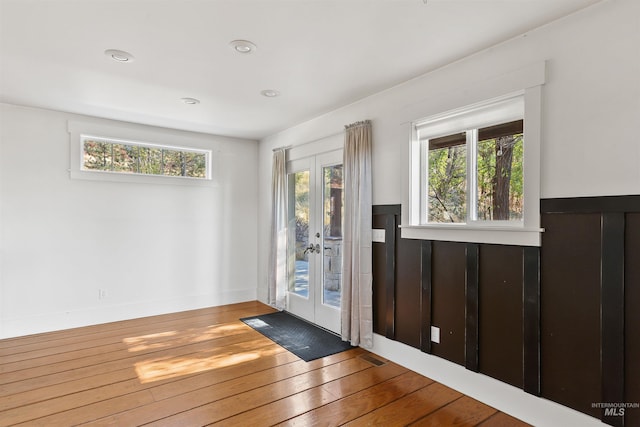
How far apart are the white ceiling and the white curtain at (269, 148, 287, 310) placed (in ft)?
4.10

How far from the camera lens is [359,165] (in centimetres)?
363

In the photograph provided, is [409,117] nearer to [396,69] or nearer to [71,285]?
[396,69]

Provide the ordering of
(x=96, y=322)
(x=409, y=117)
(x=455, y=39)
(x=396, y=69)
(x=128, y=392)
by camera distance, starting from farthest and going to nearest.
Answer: (x=96, y=322) < (x=409, y=117) < (x=396, y=69) < (x=128, y=392) < (x=455, y=39)

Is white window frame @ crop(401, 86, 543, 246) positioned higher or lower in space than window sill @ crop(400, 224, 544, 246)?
higher

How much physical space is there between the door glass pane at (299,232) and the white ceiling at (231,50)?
1256 millimetres

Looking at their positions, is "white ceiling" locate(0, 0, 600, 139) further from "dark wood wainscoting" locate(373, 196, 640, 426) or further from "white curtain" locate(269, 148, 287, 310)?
"dark wood wainscoting" locate(373, 196, 640, 426)

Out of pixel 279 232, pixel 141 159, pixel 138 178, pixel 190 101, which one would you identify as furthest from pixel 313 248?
pixel 141 159

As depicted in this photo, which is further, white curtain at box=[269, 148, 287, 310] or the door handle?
white curtain at box=[269, 148, 287, 310]

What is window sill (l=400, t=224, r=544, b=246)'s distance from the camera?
7.75 feet

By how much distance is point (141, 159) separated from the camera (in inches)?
191

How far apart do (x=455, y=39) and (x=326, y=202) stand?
7.70ft

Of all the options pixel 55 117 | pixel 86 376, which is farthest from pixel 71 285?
pixel 55 117

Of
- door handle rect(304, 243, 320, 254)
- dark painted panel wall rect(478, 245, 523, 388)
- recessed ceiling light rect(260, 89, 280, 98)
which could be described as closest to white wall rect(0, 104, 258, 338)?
door handle rect(304, 243, 320, 254)

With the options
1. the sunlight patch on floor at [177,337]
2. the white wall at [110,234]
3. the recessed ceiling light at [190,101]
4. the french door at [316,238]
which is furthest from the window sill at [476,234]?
the white wall at [110,234]
